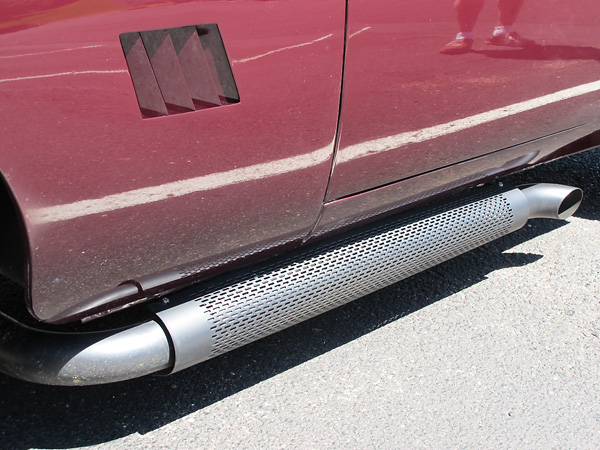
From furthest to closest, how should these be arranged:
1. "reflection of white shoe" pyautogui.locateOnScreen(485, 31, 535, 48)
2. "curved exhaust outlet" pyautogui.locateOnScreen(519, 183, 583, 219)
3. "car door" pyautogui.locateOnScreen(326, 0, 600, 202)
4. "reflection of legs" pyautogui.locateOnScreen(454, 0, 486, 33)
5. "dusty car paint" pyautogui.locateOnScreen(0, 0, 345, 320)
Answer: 1. "curved exhaust outlet" pyautogui.locateOnScreen(519, 183, 583, 219)
2. "reflection of white shoe" pyautogui.locateOnScreen(485, 31, 535, 48)
3. "reflection of legs" pyautogui.locateOnScreen(454, 0, 486, 33)
4. "car door" pyautogui.locateOnScreen(326, 0, 600, 202)
5. "dusty car paint" pyautogui.locateOnScreen(0, 0, 345, 320)

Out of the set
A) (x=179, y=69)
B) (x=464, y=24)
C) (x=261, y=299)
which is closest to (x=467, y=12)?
(x=464, y=24)

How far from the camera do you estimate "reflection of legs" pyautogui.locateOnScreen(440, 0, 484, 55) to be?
5.99 ft

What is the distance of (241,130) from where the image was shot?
60.5 inches

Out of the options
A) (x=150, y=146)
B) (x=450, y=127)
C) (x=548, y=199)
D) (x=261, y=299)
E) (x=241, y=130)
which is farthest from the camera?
(x=548, y=199)

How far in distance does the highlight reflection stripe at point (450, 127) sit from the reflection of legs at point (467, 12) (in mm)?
283

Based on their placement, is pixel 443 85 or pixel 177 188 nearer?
pixel 177 188

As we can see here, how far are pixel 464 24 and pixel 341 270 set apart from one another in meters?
0.79

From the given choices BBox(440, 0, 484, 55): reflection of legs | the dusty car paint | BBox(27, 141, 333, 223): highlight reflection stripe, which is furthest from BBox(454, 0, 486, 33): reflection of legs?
BBox(27, 141, 333, 223): highlight reflection stripe

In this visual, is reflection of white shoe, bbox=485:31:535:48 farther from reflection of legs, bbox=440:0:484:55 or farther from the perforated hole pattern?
the perforated hole pattern

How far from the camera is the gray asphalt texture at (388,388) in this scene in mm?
1864

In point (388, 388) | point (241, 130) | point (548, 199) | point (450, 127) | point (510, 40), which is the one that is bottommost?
point (388, 388)

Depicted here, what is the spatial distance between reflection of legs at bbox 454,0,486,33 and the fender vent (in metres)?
0.74

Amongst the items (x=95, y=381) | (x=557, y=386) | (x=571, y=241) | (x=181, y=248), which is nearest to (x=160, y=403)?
(x=95, y=381)

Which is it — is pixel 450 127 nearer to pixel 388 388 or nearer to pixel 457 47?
pixel 457 47
